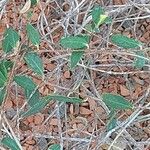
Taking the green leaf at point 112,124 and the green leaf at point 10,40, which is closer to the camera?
the green leaf at point 10,40

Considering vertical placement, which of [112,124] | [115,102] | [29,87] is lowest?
[112,124]

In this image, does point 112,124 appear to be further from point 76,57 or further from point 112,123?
point 76,57

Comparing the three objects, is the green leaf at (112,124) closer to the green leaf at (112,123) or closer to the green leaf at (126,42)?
the green leaf at (112,123)

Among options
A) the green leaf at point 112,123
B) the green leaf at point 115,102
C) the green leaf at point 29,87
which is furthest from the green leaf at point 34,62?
the green leaf at point 112,123

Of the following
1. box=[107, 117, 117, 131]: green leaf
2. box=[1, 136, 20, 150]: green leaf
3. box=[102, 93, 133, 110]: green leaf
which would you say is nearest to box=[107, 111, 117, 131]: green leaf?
box=[107, 117, 117, 131]: green leaf

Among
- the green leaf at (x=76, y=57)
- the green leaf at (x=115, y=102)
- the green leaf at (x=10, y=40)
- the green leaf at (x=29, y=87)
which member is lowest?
the green leaf at (x=115, y=102)

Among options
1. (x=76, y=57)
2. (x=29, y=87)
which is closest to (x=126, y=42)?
(x=76, y=57)

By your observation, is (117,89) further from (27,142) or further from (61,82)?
(27,142)

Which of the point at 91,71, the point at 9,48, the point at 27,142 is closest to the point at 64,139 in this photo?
the point at 27,142

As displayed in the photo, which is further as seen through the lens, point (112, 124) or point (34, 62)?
point (112, 124)
